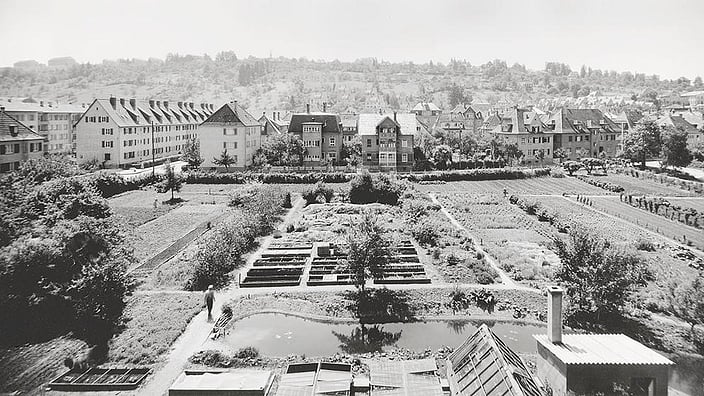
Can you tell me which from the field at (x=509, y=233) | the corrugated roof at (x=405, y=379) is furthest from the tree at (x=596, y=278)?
the corrugated roof at (x=405, y=379)

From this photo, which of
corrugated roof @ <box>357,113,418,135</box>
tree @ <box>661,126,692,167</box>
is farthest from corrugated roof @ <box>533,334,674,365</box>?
corrugated roof @ <box>357,113,418,135</box>

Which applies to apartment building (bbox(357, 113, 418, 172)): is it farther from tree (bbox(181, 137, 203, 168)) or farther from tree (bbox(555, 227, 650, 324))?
tree (bbox(555, 227, 650, 324))

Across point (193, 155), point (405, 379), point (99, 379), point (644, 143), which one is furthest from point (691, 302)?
point (193, 155)

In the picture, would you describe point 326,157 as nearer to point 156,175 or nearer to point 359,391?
point 156,175

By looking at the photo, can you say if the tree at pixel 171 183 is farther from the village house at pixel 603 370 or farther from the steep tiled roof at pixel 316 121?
the village house at pixel 603 370

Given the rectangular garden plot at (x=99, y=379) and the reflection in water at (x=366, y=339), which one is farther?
the reflection in water at (x=366, y=339)

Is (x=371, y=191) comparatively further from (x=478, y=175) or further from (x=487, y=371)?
(x=487, y=371)
